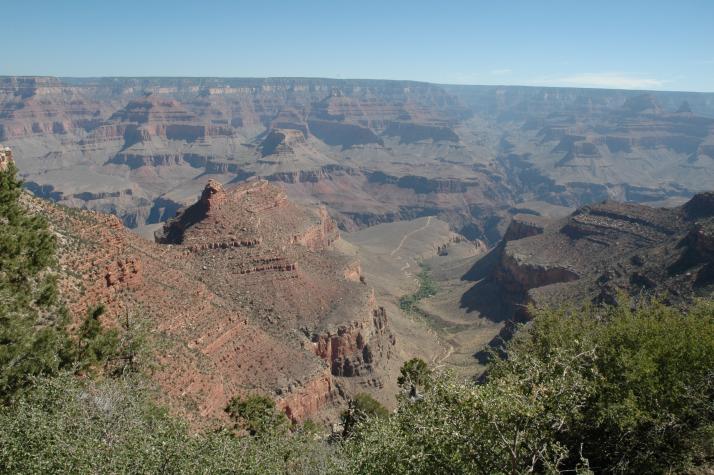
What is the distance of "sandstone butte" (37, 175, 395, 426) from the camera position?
3538cm

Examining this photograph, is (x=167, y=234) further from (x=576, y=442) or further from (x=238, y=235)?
(x=576, y=442)

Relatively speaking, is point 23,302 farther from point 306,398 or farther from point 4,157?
point 306,398

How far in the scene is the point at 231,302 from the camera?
52.8 meters

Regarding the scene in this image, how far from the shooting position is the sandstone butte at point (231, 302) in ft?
116

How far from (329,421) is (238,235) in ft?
90.7

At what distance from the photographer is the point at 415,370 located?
39.6m

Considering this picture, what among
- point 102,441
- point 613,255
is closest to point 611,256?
point 613,255

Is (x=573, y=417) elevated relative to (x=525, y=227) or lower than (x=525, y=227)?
elevated

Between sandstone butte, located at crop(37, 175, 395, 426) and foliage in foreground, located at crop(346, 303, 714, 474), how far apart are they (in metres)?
18.4

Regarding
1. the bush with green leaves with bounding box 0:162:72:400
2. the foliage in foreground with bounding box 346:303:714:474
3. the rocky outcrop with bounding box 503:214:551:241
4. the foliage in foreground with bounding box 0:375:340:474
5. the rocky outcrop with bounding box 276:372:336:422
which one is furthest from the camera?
the rocky outcrop with bounding box 503:214:551:241

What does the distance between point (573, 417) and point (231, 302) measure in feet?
128

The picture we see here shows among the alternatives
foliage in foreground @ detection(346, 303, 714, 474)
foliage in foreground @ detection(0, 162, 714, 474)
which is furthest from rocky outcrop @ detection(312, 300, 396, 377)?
foliage in foreground @ detection(346, 303, 714, 474)

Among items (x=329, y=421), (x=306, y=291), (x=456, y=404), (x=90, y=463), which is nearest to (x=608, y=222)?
(x=306, y=291)

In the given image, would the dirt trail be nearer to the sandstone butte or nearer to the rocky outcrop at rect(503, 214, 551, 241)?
the rocky outcrop at rect(503, 214, 551, 241)
